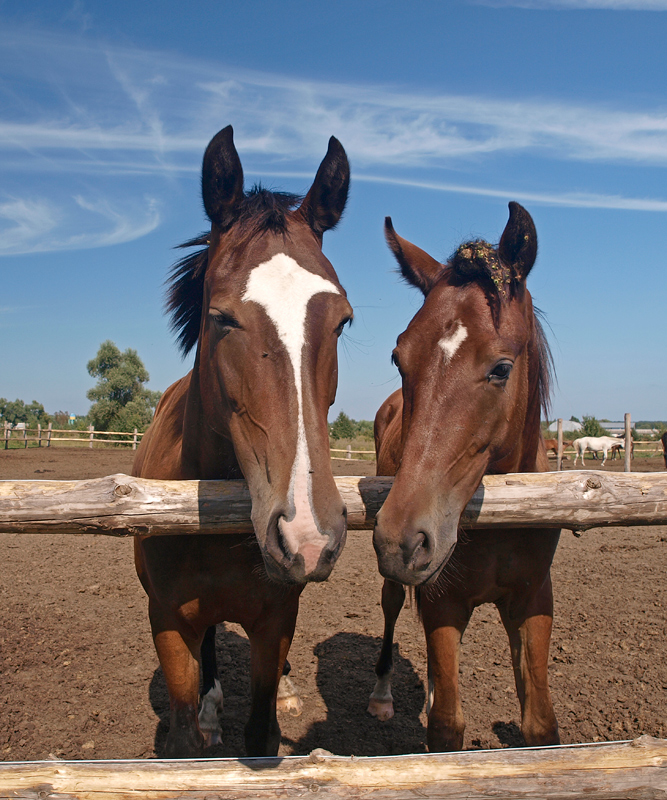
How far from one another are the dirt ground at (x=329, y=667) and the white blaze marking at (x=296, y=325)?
2.30 metres

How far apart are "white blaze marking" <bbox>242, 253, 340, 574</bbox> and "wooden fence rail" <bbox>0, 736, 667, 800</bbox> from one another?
2.45 feet

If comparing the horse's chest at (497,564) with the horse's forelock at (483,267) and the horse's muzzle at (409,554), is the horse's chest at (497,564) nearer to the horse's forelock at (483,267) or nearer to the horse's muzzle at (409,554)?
the horse's muzzle at (409,554)

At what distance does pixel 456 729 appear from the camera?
101 inches

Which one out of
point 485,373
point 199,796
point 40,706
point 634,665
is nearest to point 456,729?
point 199,796

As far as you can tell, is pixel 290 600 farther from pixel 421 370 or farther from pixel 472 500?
pixel 421 370

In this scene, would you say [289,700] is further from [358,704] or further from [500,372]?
[500,372]

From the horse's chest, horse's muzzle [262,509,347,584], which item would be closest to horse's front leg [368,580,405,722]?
the horse's chest

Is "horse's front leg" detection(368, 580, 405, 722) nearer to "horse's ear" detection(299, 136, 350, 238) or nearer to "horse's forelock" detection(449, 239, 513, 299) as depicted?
"horse's forelock" detection(449, 239, 513, 299)

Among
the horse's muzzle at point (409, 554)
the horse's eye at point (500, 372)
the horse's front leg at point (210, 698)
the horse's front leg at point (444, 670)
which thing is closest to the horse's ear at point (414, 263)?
the horse's eye at point (500, 372)

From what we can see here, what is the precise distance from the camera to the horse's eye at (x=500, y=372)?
2.32m

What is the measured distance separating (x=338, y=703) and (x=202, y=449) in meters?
2.54

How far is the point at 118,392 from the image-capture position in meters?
46.7

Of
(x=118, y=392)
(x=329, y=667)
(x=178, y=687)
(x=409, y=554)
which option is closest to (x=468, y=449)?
(x=409, y=554)

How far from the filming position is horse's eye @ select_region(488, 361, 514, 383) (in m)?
2.32
